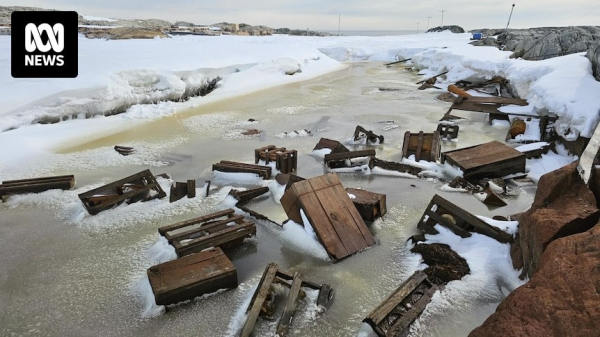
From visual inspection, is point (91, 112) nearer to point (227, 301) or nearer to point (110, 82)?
point (110, 82)

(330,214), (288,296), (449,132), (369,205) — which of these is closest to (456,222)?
(369,205)

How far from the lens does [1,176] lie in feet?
22.4

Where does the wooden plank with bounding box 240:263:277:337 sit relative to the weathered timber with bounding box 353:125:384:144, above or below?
below

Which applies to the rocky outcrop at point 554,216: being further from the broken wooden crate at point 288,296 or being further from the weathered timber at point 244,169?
the weathered timber at point 244,169

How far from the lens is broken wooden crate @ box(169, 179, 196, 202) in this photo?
19.4ft

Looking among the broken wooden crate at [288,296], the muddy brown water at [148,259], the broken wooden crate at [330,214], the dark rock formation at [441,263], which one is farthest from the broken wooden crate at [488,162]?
the broken wooden crate at [288,296]

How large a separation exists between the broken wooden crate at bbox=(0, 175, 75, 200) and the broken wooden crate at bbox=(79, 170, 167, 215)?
93cm

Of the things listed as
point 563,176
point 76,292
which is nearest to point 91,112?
point 76,292

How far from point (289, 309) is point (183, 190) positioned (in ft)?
11.0

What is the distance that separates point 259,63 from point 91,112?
10.8m

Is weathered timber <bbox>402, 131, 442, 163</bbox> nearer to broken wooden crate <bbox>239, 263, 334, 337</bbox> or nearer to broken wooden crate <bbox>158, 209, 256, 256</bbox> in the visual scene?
broken wooden crate <bbox>158, 209, 256, 256</bbox>

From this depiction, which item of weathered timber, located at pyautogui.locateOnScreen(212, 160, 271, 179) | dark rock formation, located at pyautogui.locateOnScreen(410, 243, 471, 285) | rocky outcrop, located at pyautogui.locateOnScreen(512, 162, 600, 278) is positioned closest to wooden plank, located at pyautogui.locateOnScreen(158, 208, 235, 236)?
weathered timber, located at pyautogui.locateOnScreen(212, 160, 271, 179)

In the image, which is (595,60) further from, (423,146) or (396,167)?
(396,167)

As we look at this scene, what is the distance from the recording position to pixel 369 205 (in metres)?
5.12
